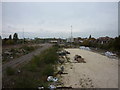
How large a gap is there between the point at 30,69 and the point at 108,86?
653 cm

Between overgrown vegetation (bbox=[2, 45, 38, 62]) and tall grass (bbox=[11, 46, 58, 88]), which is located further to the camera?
overgrown vegetation (bbox=[2, 45, 38, 62])

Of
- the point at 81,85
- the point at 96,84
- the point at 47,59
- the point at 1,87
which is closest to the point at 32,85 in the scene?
the point at 1,87

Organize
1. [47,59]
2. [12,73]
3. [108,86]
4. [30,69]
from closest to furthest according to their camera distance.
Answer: [108,86], [12,73], [30,69], [47,59]

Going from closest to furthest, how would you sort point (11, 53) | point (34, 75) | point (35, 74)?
point (34, 75)
point (35, 74)
point (11, 53)

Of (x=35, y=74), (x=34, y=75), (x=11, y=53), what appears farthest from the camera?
(x=11, y=53)

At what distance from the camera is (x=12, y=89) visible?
26.4ft

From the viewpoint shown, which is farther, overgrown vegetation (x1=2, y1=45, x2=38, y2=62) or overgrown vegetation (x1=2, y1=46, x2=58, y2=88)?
overgrown vegetation (x1=2, y1=45, x2=38, y2=62)

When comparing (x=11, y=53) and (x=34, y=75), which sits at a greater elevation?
(x=11, y=53)

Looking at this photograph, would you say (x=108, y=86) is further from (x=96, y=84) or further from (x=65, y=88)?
(x=65, y=88)

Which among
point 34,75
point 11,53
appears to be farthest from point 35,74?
point 11,53

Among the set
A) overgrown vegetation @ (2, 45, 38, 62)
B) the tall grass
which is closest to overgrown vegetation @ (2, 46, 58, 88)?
the tall grass

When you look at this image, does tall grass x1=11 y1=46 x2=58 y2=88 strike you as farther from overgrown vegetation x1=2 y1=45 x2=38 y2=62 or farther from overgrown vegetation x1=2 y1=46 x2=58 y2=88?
overgrown vegetation x1=2 y1=45 x2=38 y2=62

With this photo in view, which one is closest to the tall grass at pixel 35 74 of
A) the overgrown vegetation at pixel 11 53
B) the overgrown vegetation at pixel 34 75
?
the overgrown vegetation at pixel 34 75

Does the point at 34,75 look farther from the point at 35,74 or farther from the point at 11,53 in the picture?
the point at 11,53
